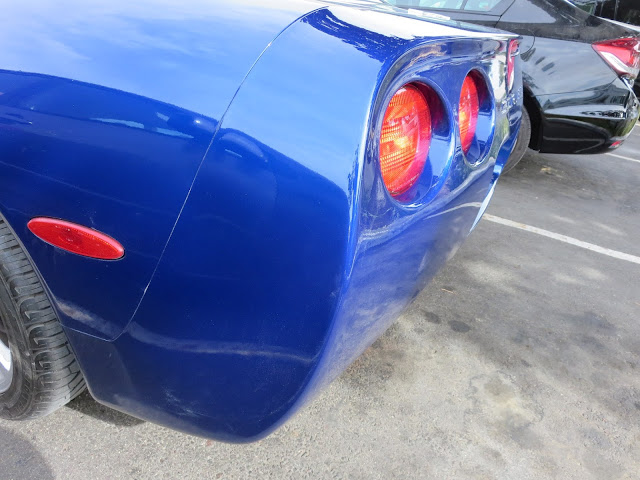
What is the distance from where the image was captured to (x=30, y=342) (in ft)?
4.58

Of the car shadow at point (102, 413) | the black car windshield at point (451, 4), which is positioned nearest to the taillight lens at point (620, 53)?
the black car windshield at point (451, 4)

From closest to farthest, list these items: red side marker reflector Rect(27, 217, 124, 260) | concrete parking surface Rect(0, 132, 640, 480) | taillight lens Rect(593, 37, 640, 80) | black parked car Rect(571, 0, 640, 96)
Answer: red side marker reflector Rect(27, 217, 124, 260), concrete parking surface Rect(0, 132, 640, 480), taillight lens Rect(593, 37, 640, 80), black parked car Rect(571, 0, 640, 96)

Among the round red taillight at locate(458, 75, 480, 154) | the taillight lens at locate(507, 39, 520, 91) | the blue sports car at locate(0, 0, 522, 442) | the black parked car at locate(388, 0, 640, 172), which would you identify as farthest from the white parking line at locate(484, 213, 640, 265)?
the blue sports car at locate(0, 0, 522, 442)

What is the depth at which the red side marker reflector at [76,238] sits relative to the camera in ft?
3.88

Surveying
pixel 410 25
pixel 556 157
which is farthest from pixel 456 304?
pixel 556 157

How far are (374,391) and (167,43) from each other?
137 centimetres

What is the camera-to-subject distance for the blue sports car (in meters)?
1.08

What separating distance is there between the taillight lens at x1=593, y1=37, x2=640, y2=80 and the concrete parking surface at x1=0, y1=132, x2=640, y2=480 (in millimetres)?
1711

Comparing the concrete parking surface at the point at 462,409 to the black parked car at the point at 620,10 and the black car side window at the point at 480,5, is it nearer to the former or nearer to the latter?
the black car side window at the point at 480,5

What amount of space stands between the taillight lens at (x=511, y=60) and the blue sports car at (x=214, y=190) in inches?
21.1

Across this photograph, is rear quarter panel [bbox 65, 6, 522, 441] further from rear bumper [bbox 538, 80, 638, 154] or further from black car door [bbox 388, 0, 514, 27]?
black car door [bbox 388, 0, 514, 27]

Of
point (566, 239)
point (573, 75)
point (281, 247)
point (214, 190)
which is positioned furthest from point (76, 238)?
point (573, 75)

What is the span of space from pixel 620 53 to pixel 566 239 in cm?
158

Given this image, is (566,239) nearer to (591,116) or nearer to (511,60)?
(591,116)
